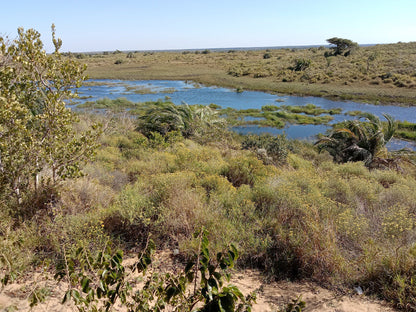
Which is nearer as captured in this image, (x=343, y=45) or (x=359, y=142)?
(x=359, y=142)

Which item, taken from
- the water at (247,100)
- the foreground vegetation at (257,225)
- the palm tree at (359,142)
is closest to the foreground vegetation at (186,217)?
the foreground vegetation at (257,225)

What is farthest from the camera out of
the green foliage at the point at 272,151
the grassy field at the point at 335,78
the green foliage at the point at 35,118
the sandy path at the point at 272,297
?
the grassy field at the point at 335,78

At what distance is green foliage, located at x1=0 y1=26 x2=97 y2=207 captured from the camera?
12.6ft

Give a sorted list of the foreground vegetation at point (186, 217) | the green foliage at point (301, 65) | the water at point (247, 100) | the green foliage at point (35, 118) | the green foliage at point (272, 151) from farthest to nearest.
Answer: the green foliage at point (301, 65)
the water at point (247, 100)
the green foliage at point (272, 151)
the green foliage at point (35, 118)
the foreground vegetation at point (186, 217)

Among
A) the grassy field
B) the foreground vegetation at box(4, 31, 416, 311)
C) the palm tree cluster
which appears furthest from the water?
the foreground vegetation at box(4, 31, 416, 311)

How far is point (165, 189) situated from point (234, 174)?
2.30 m

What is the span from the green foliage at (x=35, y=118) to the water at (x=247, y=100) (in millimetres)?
12647

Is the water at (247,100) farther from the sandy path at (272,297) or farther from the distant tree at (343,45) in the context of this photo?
the distant tree at (343,45)

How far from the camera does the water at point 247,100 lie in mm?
16797

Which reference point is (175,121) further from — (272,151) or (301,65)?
(301,65)

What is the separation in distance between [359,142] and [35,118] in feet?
32.1

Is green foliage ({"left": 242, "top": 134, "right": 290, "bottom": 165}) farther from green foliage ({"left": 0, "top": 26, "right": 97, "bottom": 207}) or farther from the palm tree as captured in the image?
green foliage ({"left": 0, "top": 26, "right": 97, "bottom": 207})

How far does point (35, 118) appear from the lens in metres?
4.06

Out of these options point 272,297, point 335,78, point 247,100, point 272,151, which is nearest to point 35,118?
point 272,297
